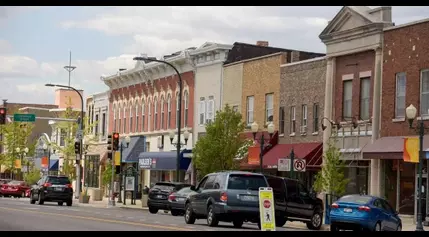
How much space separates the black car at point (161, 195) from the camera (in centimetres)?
4722

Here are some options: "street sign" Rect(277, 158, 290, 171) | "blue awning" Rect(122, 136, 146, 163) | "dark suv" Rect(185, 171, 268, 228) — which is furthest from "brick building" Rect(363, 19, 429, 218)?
"blue awning" Rect(122, 136, 146, 163)

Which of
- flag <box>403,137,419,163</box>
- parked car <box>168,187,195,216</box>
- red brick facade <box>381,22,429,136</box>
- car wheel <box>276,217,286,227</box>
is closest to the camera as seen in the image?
car wheel <box>276,217,286,227</box>

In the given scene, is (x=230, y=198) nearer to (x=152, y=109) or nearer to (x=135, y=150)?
(x=152, y=109)

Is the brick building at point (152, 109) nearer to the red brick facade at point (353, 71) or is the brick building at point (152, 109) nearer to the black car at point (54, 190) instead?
the black car at point (54, 190)

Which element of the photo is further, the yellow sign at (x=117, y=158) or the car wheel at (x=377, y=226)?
the yellow sign at (x=117, y=158)

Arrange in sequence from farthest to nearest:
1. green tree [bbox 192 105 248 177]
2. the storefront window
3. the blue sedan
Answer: the storefront window < green tree [bbox 192 105 248 177] < the blue sedan

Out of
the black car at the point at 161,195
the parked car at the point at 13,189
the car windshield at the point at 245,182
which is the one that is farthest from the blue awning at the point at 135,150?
the car windshield at the point at 245,182

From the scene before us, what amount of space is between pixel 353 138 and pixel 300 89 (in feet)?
19.0

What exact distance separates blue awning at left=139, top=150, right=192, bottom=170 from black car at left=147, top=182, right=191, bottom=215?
13.7 m

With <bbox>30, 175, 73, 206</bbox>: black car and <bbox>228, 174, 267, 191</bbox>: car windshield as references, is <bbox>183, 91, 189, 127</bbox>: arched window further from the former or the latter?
<bbox>228, 174, 267, 191</bbox>: car windshield

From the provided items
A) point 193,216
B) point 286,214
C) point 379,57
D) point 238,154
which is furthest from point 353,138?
point 193,216

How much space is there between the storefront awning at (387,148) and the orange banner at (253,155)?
1023cm

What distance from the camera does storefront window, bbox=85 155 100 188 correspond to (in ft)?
270

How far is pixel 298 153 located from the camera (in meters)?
50.2
